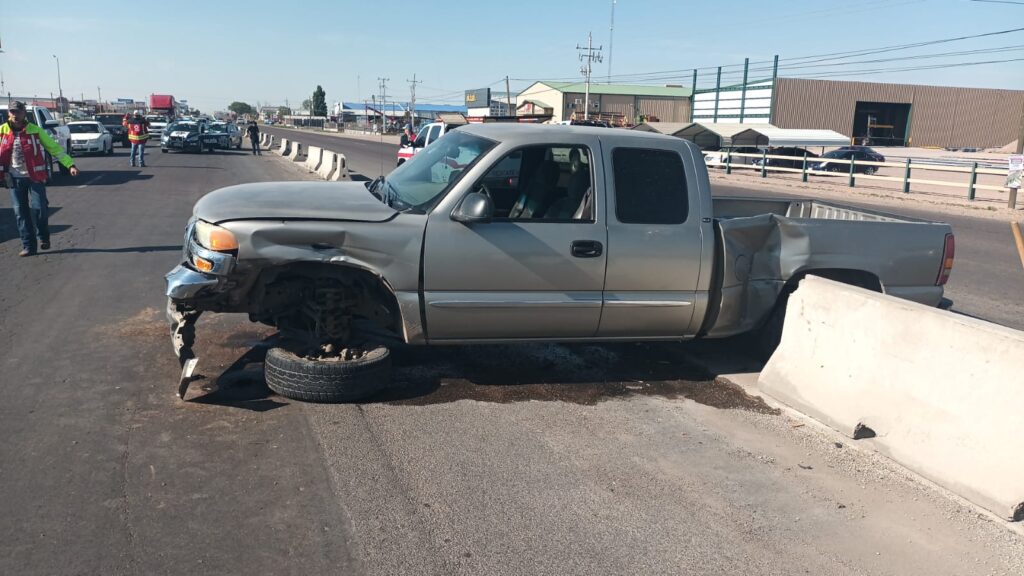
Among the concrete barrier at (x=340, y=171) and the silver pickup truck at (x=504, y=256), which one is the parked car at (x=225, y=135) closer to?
the concrete barrier at (x=340, y=171)

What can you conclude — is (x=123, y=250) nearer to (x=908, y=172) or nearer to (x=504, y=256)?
(x=504, y=256)

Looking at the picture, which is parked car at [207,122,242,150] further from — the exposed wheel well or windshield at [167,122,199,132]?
the exposed wheel well

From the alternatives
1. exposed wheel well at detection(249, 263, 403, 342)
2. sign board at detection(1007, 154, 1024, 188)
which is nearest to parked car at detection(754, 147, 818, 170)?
sign board at detection(1007, 154, 1024, 188)

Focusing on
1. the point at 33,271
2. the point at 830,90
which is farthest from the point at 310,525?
the point at 830,90

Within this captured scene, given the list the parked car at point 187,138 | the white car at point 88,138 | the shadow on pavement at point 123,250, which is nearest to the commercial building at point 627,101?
the parked car at point 187,138

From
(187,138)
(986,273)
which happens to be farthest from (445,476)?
(187,138)

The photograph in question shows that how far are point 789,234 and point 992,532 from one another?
8.91ft

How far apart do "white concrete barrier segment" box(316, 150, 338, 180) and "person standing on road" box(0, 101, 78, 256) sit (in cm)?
1360

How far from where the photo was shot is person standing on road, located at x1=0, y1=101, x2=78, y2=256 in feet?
31.1

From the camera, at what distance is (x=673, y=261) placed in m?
5.64

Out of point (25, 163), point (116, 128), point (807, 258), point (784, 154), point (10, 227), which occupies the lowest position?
point (10, 227)

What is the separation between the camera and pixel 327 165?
24562mm

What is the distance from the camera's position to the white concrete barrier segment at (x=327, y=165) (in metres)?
23.6

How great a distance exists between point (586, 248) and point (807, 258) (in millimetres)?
1879
